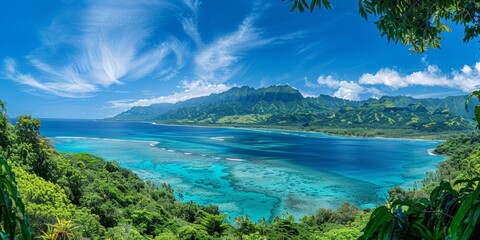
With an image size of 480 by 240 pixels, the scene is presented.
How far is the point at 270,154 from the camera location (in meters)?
79.9

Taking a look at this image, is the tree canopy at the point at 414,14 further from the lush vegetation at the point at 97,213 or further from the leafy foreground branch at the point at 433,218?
the lush vegetation at the point at 97,213

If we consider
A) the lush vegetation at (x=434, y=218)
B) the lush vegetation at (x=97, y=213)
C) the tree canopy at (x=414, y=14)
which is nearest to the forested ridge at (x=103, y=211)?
the lush vegetation at (x=97, y=213)

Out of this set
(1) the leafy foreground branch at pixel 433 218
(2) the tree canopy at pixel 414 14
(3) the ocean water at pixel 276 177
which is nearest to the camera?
(1) the leafy foreground branch at pixel 433 218

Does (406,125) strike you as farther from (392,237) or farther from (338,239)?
(392,237)

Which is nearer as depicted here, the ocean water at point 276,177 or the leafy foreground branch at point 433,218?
the leafy foreground branch at point 433,218

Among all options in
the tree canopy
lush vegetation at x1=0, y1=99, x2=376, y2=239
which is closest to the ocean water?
lush vegetation at x1=0, y1=99, x2=376, y2=239

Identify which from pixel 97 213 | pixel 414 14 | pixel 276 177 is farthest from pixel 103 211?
pixel 276 177

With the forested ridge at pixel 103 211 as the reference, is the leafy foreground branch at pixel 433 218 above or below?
above

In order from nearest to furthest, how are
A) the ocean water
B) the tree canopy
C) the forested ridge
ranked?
the tree canopy < the forested ridge < the ocean water

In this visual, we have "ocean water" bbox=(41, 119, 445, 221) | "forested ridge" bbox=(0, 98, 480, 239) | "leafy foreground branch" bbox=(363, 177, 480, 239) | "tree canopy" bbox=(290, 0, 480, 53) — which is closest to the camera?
"leafy foreground branch" bbox=(363, 177, 480, 239)

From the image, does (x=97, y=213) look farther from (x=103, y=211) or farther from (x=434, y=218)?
(x=434, y=218)

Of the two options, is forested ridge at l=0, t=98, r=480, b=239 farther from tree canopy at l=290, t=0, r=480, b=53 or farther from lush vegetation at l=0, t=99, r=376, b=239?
tree canopy at l=290, t=0, r=480, b=53

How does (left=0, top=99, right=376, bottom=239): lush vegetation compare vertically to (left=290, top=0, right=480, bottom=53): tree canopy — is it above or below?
below

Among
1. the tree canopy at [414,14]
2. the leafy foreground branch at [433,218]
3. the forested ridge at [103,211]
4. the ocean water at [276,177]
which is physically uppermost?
the tree canopy at [414,14]
